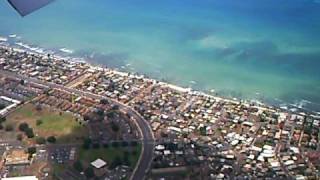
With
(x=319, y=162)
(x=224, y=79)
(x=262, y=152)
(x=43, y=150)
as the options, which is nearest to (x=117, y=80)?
(x=224, y=79)

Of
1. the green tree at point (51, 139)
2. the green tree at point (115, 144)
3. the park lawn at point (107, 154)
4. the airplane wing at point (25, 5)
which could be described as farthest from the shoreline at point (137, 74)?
the airplane wing at point (25, 5)

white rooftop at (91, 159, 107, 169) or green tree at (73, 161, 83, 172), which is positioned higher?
white rooftop at (91, 159, 107, 169)

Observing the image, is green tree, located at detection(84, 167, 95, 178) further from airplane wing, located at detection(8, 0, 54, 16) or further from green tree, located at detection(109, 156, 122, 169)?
airplane wing, located at detection(8, 0, 54, 16)

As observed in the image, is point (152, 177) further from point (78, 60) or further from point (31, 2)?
point (78, 60)

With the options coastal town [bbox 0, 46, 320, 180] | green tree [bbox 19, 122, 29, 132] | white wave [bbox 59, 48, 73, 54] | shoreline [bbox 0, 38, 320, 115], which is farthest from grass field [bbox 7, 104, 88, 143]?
white wave [bbox 59, 48, 73, 54]

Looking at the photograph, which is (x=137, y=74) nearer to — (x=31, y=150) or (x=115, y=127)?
(x=115, y=127)

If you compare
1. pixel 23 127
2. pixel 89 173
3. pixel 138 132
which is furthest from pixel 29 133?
pixel 138 132
